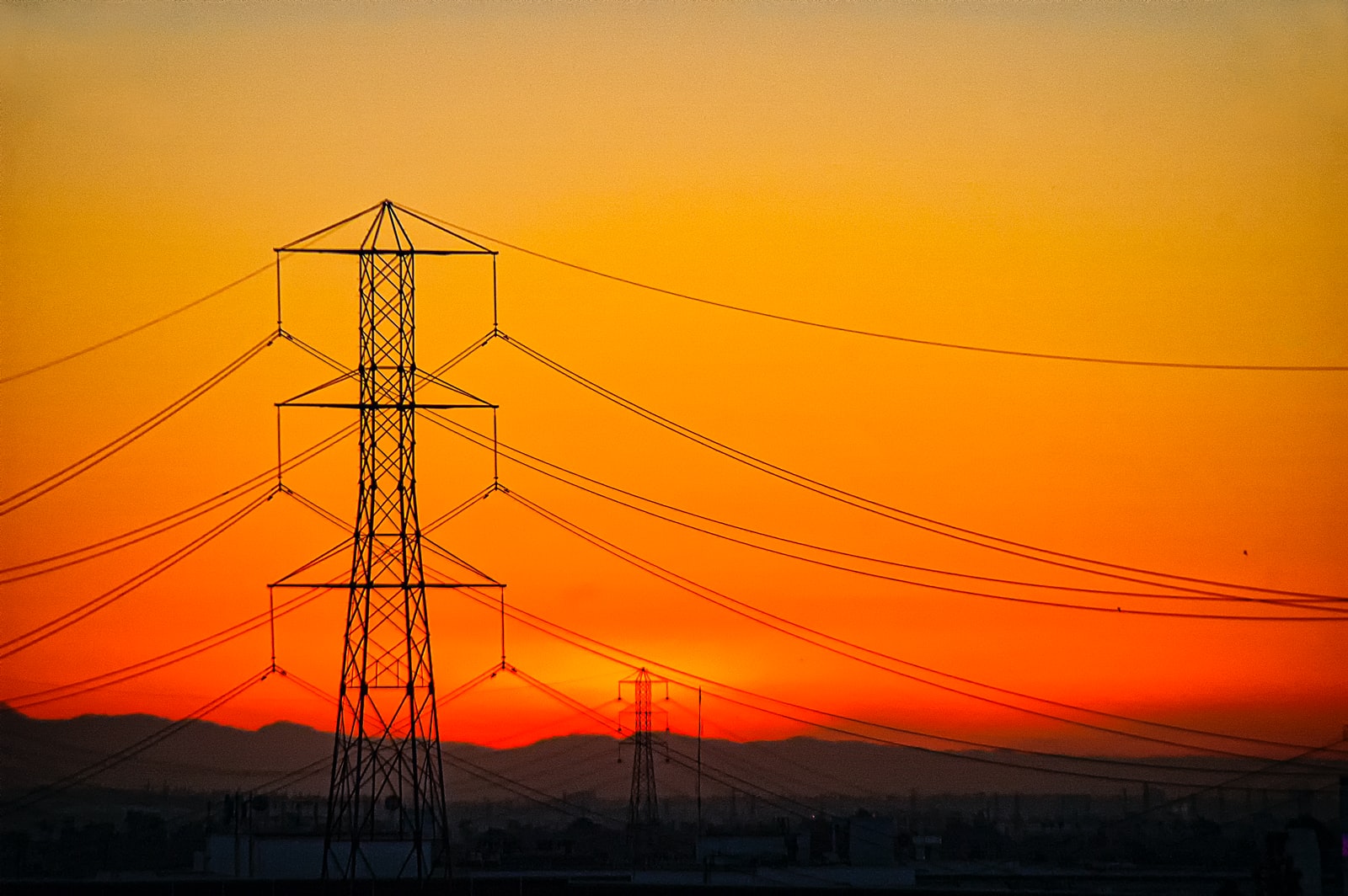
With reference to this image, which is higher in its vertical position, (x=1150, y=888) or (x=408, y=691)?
(x=408, y=691)

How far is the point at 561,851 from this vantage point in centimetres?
18712

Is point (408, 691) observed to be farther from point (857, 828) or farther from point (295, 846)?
point (857, 828)

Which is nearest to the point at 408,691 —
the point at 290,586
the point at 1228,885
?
the point at 290,586

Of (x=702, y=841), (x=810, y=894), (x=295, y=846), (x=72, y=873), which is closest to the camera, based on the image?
(x=810, y=894)

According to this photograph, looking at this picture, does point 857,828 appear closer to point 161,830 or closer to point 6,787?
point 161,830

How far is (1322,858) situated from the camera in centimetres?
6719

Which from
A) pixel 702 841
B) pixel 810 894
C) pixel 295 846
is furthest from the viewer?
pixel 702 841

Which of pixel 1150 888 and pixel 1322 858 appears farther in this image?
pixel 1150 888

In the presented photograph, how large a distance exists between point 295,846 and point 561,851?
70806mm

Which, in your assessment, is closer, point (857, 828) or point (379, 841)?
point (379, 841)

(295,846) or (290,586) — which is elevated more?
(290,586)

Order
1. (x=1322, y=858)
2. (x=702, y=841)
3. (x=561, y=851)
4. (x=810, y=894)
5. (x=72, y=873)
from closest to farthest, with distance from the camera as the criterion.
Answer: (x=1322, y=858) → (x=810, y=894) → (x=72, y=873) → (x=702, y=841) → (x=561, y=851)

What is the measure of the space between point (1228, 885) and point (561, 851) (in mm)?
120423

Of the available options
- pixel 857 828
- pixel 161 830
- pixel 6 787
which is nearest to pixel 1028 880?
pixel 857 828
